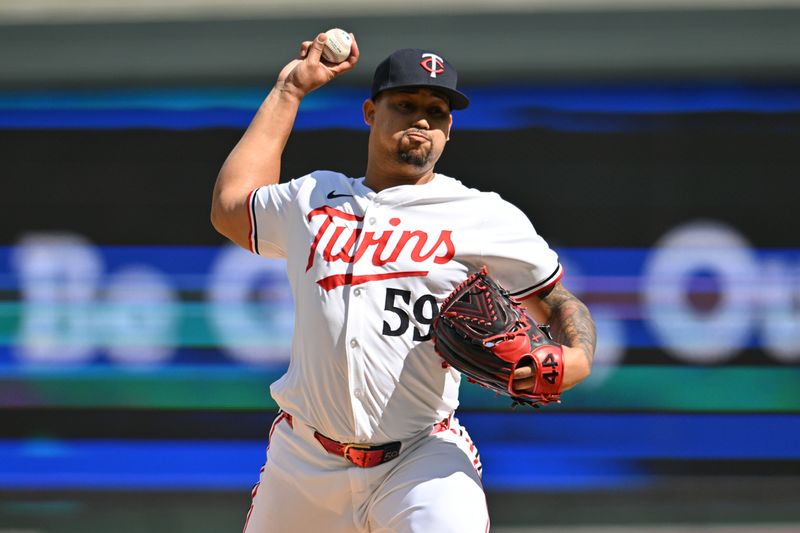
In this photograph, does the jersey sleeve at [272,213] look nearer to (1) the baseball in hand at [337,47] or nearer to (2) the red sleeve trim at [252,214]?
(2) the red sleeve trim at [252,214]

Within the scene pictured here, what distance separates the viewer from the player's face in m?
2.53

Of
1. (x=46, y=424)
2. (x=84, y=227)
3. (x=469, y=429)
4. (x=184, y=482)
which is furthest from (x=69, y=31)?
(x=469, y=429)

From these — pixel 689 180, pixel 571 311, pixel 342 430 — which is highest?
pixel 689 180

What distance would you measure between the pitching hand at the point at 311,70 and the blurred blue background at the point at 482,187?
6.94 ft

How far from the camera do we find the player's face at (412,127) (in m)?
2.53

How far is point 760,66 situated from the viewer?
4754mm

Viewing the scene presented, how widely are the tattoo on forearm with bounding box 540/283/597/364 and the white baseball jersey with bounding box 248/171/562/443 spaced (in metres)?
0.05

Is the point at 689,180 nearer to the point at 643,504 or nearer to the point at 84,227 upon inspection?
the point at 643,504

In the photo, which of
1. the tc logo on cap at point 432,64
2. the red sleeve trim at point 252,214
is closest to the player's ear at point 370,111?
the tc logo on cap at point 432,64

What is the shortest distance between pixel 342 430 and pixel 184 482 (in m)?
2.67

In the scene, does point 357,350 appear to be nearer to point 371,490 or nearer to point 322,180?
point 371,490

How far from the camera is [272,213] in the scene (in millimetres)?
2615

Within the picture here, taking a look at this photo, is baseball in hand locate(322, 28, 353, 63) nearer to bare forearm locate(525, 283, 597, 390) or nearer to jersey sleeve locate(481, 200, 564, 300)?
jersey sleeve locate(481, 200, 564, 300)

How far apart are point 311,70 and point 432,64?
1.25 ft
